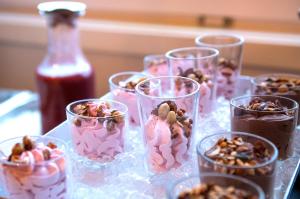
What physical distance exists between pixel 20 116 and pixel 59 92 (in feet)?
0.41

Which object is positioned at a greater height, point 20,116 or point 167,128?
point 167,128

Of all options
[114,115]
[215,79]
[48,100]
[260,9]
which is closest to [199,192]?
[114,115]

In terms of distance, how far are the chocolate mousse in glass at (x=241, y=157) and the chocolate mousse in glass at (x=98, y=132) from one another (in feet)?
0.47

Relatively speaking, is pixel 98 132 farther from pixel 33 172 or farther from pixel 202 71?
pixel 202 71

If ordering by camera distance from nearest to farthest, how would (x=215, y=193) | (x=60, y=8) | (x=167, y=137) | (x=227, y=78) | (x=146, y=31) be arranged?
(x=215, y=193) → (x=167, y=137) → (x=227, y=78) → (x=60, y=8) → (x=146, y=31)

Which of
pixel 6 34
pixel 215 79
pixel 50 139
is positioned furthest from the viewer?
pixel 6 34

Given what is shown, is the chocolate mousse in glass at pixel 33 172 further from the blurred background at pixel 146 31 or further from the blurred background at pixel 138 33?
the blurred background at pixel 146 31

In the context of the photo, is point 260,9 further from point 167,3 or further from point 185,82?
point 185,82

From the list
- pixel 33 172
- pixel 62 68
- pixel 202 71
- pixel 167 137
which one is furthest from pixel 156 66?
pixel 33 172

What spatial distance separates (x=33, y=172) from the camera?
2.22 feet

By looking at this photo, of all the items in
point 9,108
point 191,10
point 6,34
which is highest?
point 191,10

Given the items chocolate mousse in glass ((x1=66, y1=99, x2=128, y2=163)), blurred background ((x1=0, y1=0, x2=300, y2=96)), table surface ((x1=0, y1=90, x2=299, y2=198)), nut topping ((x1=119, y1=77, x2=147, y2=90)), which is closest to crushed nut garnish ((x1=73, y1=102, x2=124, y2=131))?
chocolate mousse in glass ((x1=66, y1=99, x2=128, y2=163))

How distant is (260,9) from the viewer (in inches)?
58.2

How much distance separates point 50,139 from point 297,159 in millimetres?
377
